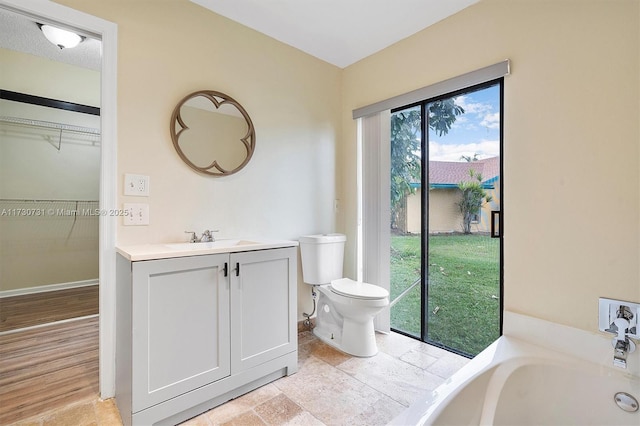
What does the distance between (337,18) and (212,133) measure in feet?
4.03

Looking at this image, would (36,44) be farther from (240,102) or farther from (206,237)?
(206,237)

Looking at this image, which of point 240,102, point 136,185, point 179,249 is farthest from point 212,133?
point 179,249

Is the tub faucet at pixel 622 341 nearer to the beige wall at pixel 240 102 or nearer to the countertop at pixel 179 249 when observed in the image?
the countertop at pixel 179 249

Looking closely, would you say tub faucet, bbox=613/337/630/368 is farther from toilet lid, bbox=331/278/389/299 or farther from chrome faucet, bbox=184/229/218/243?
chrome faucet, bbox=184/229/218/243

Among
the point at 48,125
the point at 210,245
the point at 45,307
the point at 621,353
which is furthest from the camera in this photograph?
the point at 48,125

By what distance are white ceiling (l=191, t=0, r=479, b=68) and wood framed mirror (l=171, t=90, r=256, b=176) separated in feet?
2.02

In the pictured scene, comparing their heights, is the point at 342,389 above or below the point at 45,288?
below

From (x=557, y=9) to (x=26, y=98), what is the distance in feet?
15.2

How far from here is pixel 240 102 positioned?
2.20 m

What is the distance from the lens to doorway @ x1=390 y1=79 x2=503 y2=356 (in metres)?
2.01

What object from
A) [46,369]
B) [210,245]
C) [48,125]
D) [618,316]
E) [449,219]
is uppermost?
[48,125]

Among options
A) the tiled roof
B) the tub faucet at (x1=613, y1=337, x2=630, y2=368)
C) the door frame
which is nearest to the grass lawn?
the tiled roof

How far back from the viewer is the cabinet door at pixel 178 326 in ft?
4.47

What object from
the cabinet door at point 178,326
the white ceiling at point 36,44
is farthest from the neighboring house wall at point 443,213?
the white ceiling at point 36,44
